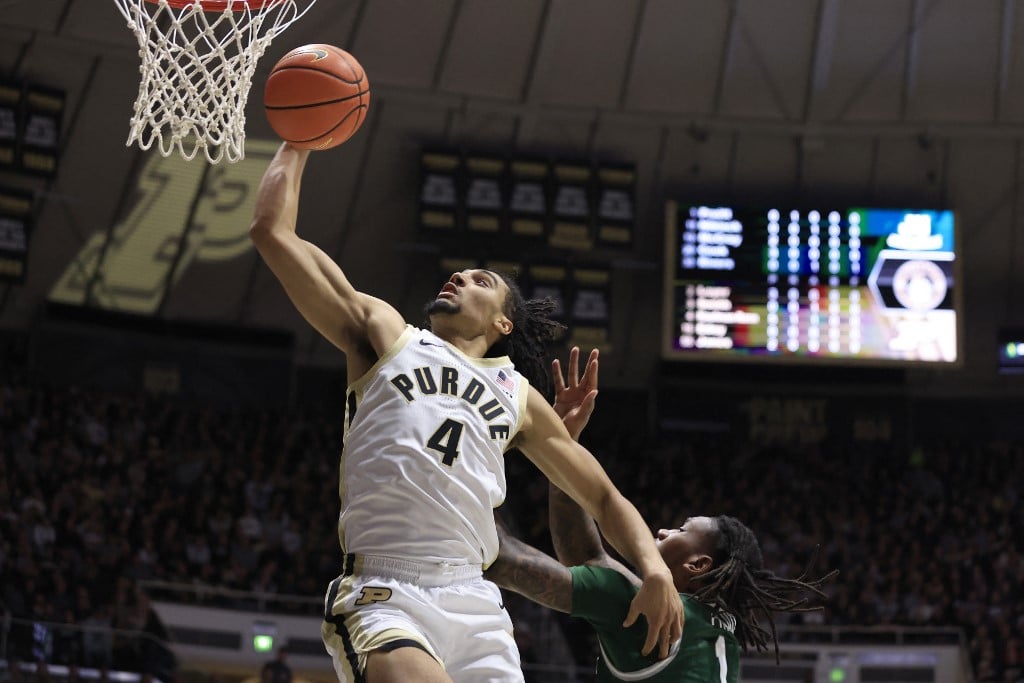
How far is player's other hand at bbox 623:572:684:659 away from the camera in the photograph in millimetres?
4117

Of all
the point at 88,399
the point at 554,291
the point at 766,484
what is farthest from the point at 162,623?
the point at 766,484

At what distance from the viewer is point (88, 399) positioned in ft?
58.0

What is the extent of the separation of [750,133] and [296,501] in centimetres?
791

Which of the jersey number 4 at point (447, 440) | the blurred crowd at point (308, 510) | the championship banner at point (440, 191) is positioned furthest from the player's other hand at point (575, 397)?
the championship banner at point (440, 191)

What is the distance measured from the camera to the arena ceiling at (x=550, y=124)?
17.1m

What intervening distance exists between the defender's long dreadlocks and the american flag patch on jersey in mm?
838

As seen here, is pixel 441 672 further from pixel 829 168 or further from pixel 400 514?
pixel 829 168

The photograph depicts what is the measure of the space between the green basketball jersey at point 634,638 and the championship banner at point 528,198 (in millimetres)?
12878

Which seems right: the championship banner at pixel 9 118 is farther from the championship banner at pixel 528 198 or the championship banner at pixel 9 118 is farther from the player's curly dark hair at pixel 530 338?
the player's curly dark hair at pixel 530 338

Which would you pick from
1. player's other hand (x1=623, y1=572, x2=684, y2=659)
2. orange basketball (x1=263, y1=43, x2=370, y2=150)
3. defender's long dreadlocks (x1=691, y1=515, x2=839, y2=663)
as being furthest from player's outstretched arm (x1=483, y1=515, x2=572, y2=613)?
orange basketball (x1=263, y1=43, x2=370, y2=150)

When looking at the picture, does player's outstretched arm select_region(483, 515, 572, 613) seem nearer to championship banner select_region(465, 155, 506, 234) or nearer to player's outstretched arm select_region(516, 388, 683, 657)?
player's outstretched arm select_region(516, 388, 683, 657)

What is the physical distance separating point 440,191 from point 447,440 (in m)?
13.3

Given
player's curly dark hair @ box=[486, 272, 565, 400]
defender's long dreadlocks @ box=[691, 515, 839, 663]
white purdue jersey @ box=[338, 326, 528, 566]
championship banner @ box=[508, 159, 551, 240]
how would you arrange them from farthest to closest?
1. championship banner @ box=[508, 159, 551, 240]
2. player's curly dark hair @ box=[486, 272, 565, 400]
3. defender's long dreadlocks @ box=[691, 515, 839, 663]
4. white purdue jersey @ box=[338, 326, 528, 566]

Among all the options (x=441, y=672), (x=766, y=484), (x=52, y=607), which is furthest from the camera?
(x=766, y=484)
